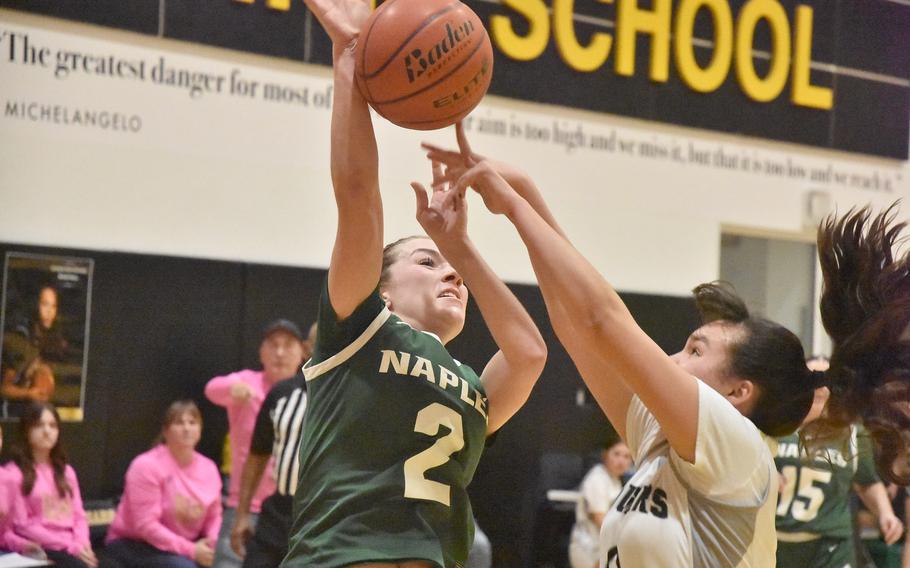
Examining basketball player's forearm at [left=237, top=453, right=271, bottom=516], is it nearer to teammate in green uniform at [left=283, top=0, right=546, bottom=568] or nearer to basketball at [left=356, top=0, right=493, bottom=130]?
teammate in green uniform at [left=283, top=0, right=546, bottom=568]

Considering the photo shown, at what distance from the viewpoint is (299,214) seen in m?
7.50

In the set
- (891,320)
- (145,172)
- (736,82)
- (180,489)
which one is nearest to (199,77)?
(145,172)

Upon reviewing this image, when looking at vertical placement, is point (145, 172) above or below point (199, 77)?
below

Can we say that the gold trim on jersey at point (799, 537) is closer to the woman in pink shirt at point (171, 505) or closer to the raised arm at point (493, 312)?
the raised arm at point (493, 312)

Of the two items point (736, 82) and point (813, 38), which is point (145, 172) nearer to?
point (736, 82)

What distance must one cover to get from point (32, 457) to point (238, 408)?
3.67 ft

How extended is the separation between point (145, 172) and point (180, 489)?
186 cm

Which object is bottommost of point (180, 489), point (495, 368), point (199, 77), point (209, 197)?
point (180, 489)

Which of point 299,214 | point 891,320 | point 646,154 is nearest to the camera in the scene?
point 891,320

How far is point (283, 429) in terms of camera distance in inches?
223

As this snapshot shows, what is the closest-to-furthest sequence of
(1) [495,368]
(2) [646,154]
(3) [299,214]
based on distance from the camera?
(1) [495,368]
(3) [299,214]
(2) [646,154]

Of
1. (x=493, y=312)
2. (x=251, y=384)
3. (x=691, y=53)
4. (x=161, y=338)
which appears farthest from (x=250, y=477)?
(x=691, y=53)

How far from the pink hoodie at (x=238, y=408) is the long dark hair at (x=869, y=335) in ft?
13.7

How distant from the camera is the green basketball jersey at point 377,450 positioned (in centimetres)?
243
